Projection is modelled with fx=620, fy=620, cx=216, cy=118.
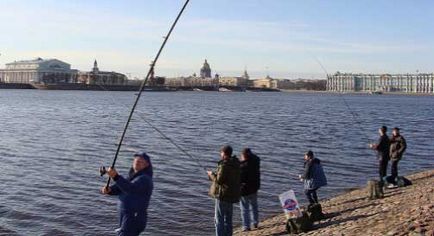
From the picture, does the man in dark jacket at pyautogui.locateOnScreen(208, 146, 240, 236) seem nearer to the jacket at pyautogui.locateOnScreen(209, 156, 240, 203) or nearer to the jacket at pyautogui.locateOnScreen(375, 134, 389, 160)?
the jacket at pyautogui.locateOnScreen(209, 156, 240, 203)

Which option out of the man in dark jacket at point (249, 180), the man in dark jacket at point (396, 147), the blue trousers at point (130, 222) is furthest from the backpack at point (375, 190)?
the blue trousers at point (130, 222)

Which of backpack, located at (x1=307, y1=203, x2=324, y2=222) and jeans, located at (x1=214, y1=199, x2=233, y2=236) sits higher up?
jeans, located at (x1=214, y1=199, x2=233, y2=236)

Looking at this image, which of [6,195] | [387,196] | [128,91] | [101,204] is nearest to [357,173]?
[387,196]

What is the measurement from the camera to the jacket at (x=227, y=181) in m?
9.81

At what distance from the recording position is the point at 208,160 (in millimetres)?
27188

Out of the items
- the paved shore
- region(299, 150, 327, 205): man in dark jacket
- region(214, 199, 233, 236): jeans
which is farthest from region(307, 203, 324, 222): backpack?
region(214, 199, 233, 236): jeans

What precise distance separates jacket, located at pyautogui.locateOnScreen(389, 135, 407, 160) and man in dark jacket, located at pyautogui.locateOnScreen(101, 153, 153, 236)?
9.76 metres

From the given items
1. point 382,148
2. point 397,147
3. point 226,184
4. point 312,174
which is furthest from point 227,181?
point 397,147

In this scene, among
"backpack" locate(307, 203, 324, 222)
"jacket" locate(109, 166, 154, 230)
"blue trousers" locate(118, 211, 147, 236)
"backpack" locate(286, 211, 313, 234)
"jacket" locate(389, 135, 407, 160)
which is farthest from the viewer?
"jacket" locate(389, 135, 407, 160)

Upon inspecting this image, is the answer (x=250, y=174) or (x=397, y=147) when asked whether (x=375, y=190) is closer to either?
(x=397, y=147)

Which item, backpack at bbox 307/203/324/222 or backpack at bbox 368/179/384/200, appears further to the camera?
backpack at bbox 368/179/384/200

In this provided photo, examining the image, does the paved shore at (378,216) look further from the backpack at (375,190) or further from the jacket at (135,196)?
the jacket at (135,196)

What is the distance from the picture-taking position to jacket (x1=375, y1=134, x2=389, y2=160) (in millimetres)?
15531

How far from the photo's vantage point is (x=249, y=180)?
38.5ft
